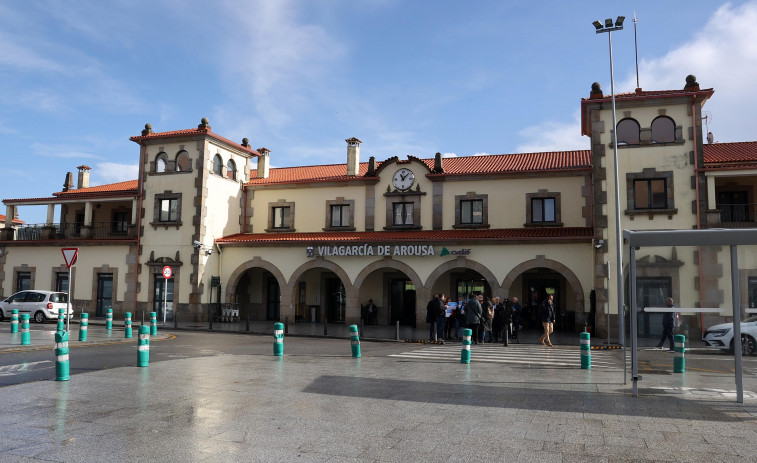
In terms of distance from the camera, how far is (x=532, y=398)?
31.1 feet

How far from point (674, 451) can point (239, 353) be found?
38.9ft

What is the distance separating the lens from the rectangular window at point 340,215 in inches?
1197

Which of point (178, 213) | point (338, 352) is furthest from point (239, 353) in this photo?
point (178, 213)

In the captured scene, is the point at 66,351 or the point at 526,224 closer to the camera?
the point at 66,351

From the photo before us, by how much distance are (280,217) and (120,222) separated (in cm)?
949

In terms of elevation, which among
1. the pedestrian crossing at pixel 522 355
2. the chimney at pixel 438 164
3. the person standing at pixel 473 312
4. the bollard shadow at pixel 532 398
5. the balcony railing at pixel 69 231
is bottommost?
the pedestrian crossing at pixel 522 355

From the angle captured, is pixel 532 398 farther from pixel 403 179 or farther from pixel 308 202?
pixel 308 202

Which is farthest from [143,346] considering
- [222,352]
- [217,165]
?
[217,165]

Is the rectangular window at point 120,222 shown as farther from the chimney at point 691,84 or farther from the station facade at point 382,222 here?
the chimney at point 691,84

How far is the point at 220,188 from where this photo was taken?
30609 millimetres

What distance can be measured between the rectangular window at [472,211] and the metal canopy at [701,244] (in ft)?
59.5

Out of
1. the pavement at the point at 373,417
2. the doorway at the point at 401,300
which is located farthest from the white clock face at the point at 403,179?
the pavement at the point at 373,417

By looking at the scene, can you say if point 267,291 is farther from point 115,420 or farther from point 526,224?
point 115,420

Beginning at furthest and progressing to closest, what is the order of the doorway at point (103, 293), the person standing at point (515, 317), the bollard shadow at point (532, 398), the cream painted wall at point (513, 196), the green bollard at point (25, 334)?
the doorway at point (103, 293), the cream painted wall at point (513, 196), the person standing at point (515, 317), the green bollard at point (25, 334), the bollard shadow at point (532, 398)
